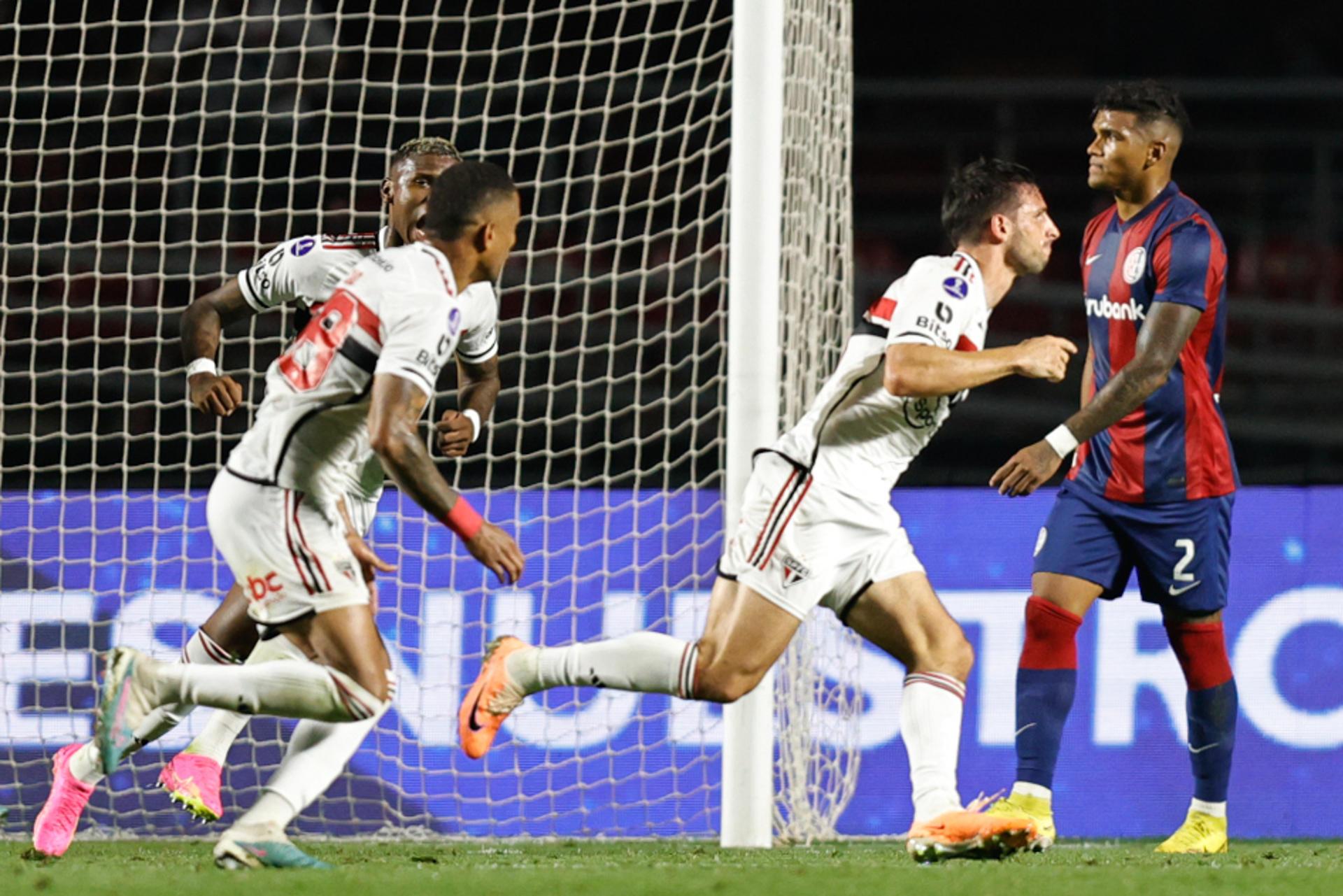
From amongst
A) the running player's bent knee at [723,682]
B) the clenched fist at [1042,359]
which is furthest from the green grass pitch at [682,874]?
the clenched fist at [1042,359]

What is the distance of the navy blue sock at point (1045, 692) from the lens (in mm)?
4457

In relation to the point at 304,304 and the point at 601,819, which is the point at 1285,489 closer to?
the point at 601,819

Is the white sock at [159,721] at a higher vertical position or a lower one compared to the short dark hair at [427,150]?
lower

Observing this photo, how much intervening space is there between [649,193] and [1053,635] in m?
3.03

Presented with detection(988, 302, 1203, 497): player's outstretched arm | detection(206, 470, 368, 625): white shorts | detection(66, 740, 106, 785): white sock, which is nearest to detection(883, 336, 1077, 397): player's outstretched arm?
detection(988, 302, 1203, 497): player's outstretched arm

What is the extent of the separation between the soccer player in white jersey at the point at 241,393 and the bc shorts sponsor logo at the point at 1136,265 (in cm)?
163

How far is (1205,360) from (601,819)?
2.30 meters

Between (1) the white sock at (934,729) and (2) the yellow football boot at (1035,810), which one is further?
(2) the yellow football boot at (1035,810)

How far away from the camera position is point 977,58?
11.4 metres

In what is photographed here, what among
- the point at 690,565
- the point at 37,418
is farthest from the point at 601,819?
the point at 37,418

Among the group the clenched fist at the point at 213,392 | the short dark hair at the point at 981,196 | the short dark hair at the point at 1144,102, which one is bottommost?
the clenched fist at the point at 213,392

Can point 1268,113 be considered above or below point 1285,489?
above

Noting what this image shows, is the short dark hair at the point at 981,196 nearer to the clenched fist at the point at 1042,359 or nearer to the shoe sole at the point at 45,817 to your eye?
the clenched fist at the point at 1042,359

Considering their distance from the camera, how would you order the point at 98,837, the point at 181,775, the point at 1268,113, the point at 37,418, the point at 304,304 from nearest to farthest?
the point at 181,775 < the point at 304,304 < the point at 98,837 < the point at 37,418 < the point at 1268,113
